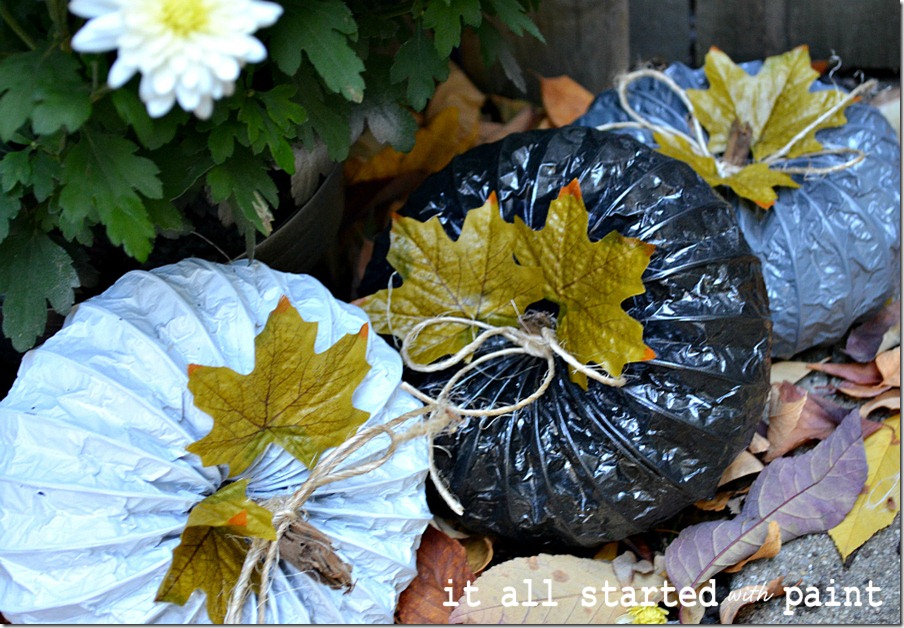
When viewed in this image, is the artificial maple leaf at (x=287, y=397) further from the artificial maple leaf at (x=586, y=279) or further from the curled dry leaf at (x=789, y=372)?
the curled dry leaf at (x=789, y=372)

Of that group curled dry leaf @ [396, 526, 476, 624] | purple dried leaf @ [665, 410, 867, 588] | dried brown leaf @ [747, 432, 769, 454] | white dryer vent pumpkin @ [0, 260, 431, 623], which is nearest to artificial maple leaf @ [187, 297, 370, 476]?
white dryer vent pumpkin @ [0, 260, 431, 623]

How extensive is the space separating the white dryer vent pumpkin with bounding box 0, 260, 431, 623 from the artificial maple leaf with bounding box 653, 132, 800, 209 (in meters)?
0.56

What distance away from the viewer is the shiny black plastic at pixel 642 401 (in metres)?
1.10

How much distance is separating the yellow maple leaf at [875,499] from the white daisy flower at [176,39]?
96 centimetres

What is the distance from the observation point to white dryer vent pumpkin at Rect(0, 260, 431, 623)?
0.94m

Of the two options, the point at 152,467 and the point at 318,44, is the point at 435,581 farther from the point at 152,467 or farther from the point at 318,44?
the point at 318,44

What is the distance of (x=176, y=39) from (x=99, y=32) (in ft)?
0.20

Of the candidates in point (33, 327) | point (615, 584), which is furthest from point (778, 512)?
point (33, 327)

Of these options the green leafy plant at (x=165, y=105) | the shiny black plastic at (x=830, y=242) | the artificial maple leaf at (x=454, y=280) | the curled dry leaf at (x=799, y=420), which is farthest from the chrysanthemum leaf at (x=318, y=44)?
the curled dry leaf at (x=799, y=420)

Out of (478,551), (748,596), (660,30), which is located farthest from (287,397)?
(660,30)

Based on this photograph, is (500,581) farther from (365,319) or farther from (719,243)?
(719,243)

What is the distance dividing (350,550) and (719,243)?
60cm

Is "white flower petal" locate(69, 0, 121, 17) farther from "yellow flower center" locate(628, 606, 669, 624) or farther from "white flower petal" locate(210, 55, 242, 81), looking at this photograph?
"yellow flower center" locate(628, 606, 669, 624)

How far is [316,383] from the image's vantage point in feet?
3.38
